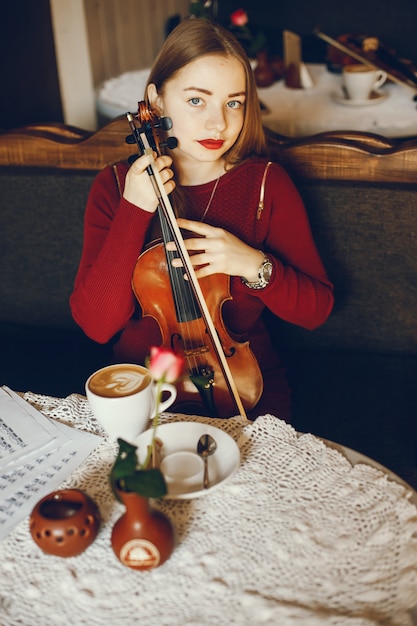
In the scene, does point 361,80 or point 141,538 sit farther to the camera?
point 361,80

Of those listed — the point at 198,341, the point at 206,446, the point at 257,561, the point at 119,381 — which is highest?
the point at 198,341

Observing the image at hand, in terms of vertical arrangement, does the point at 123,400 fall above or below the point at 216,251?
below

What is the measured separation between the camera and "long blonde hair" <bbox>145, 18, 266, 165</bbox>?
1.27 metres

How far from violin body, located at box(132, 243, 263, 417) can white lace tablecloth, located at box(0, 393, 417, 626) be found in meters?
0.29

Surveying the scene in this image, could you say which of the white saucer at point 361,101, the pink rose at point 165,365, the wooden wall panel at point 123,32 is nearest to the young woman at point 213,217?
the pink rose at point 165,365

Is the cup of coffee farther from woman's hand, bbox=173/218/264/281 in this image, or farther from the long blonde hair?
the long blonde hair

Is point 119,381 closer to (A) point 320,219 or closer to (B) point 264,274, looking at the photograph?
(B) point 264,274

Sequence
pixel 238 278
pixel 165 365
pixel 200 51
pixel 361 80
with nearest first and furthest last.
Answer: pixel 165 365 → pixel 200 51 → pixel 238 278 → pixel 361 80

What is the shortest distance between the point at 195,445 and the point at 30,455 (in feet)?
0.79

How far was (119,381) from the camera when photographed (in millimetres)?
1020

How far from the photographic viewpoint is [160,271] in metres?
Answer: 1.27

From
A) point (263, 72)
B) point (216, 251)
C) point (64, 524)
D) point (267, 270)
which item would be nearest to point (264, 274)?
Result: point (267, 270)

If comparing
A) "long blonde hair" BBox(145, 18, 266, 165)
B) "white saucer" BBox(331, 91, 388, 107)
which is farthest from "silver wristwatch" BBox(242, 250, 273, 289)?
"white saucer" BBox(331, 91, 388, 107)

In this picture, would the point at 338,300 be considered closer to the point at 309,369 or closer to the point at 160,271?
the point at 309,369
